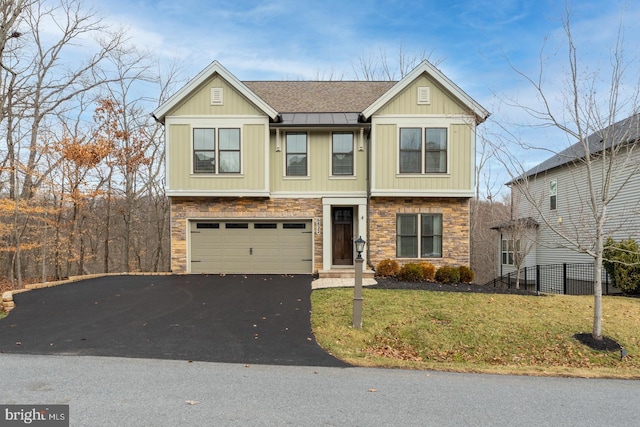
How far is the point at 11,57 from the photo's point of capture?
60.2 ft

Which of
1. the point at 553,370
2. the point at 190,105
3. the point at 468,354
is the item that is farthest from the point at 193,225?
the point at 553,370

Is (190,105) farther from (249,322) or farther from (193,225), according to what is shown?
(249,322)

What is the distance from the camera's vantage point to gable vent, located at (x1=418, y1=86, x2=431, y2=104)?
13828 mm

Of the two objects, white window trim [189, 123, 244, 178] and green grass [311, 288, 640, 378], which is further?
white window trim [189, 123, 244, 178]

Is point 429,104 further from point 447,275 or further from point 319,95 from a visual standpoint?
point 447,275

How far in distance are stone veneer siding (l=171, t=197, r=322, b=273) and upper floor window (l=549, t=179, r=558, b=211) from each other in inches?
548

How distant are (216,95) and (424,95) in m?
7.52

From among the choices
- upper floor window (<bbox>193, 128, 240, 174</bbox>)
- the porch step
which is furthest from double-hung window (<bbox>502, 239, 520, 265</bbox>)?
upper floor window (<bbox>193, 128, 240, 174</bbox>)

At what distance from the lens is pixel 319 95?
16.7m

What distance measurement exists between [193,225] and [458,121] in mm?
10416

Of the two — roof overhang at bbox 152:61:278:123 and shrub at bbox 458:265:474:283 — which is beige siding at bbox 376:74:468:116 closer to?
roof overhang at bbox 152:61:278:123

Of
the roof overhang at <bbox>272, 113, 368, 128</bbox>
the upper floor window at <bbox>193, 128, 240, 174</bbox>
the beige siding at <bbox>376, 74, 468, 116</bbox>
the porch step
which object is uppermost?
the beige siding at <bbox>376, 74, 468, 116</bbox>

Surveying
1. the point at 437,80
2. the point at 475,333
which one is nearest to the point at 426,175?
the point at 437,80

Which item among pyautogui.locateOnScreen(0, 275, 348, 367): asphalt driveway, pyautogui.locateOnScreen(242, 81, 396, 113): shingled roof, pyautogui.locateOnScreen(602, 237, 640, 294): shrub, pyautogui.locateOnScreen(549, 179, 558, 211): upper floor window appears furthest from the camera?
pyautogui.locateOnScreen(549, 179, 558, 211): upper floor window
